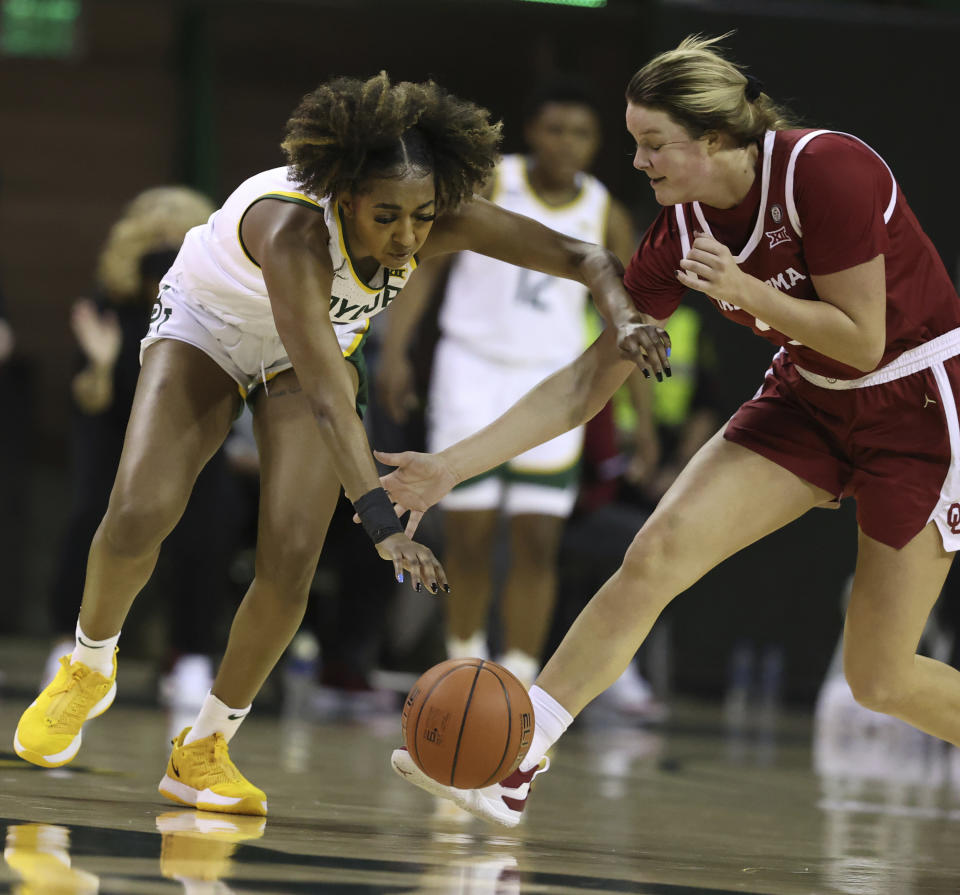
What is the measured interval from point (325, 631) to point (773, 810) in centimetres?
353

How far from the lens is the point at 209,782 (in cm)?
380

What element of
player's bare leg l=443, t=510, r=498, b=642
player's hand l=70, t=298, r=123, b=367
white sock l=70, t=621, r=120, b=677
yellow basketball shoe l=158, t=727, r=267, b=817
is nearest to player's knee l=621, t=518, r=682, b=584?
yellow basketball shoe l=158, t=727, r=267, b=817

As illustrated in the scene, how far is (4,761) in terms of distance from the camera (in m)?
4.44

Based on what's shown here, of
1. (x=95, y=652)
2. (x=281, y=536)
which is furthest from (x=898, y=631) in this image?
(x=95, y=652)

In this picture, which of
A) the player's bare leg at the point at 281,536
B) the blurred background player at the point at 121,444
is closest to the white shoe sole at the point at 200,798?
the player's bare leg at the point at 281,536

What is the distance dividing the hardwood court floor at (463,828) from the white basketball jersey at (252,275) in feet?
3.89

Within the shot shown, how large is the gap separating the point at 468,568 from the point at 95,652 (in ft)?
7.96

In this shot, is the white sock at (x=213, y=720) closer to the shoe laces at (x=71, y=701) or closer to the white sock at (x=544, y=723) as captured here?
the shoe laces at (x=71, y=701)

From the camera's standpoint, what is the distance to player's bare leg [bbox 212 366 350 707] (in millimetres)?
3773

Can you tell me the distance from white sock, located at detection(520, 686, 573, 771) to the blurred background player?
3331 millimetres

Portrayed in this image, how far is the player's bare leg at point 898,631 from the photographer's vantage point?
11.8 ft

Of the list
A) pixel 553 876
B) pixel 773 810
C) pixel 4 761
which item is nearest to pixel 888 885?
pixel 553 876

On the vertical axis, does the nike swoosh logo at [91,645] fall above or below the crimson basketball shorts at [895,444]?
below

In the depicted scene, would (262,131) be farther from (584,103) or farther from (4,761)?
(4,761)
